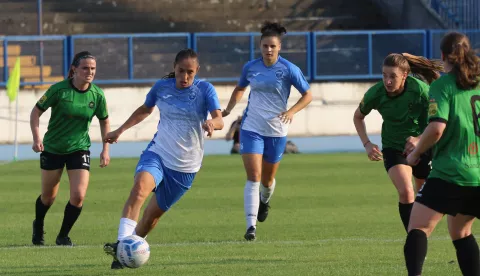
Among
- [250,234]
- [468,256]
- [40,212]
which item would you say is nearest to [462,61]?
[468,256]

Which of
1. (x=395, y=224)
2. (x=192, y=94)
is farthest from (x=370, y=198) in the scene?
(x=192, y=94)

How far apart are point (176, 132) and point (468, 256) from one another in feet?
9.33

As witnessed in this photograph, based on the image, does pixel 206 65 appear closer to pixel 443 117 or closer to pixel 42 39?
pixel 42 39

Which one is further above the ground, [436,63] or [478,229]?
[436,63]

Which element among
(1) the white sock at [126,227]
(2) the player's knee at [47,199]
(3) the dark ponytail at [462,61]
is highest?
(3) the dark ponytail at [462,61]

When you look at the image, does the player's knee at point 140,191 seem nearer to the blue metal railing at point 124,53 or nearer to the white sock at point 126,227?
the white sock at point 126,227

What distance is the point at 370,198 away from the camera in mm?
16062

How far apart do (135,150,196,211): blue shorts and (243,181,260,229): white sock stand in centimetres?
270

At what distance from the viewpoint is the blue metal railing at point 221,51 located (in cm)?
2684

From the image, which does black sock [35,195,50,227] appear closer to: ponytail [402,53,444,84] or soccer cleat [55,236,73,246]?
soccer cleat [55,236,73,246]

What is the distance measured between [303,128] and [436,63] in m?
18.4

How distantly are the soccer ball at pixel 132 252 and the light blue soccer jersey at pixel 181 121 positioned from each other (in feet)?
2.66

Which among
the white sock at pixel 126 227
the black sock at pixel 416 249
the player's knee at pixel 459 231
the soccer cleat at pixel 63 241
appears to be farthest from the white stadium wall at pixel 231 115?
the black sock at pixel 416 249

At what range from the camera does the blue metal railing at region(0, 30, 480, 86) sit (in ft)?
88.1
